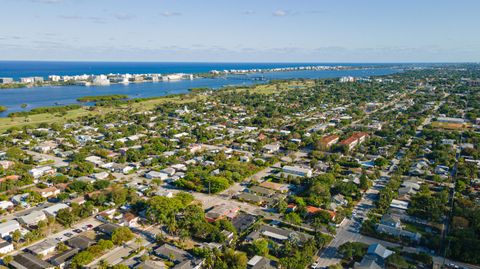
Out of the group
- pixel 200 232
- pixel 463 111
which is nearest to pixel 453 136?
pixel 463 111

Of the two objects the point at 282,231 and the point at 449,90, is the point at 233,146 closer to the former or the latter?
the point at 282,231

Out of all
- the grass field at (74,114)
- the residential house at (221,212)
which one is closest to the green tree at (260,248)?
the residential house at (221,212)

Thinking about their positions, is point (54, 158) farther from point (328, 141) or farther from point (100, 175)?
point (328, 141)

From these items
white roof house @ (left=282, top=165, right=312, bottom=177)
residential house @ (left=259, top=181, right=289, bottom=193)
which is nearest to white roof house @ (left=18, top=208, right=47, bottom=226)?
residential house @ (left=259, top=181, right=289, bottom=193)

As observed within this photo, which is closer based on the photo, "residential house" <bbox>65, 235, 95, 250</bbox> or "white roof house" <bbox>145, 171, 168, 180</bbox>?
"residential house" <bbox>65, 235, 95, 250</bbox>

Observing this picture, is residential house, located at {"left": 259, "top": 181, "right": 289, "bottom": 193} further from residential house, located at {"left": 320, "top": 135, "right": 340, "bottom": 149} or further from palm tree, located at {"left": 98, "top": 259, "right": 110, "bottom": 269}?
palm tree, located at {"left": 98, "top": 259, "right": 110, "bottom": 269}
